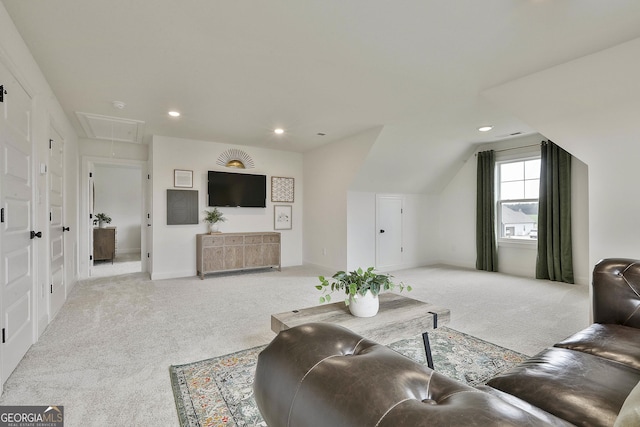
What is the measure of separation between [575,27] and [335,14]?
5.81 feet

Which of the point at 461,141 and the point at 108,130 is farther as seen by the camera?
the point at 461,141

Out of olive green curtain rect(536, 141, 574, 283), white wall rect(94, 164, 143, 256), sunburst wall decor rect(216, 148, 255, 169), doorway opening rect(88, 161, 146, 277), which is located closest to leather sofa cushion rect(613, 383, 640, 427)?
olive green curtain rect(536, 141, 574, 283)

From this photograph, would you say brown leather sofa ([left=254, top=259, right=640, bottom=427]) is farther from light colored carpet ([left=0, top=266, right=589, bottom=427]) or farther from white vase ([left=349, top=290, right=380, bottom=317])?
light colored carpet ([left=0, top=266, right=589, bottom=427])

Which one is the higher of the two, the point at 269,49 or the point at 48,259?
the point at 269,49

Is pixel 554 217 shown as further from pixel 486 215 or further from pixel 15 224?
pixel 15 224

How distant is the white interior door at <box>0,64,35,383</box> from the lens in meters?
2.14

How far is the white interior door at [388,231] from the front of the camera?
6152 millimetres

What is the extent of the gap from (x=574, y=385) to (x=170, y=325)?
125 inches

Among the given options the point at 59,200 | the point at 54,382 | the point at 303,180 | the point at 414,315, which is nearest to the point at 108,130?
the point at 59,200

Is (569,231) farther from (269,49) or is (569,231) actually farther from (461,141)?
(269,49)

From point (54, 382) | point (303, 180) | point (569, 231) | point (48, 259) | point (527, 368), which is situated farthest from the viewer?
point (303, 180)

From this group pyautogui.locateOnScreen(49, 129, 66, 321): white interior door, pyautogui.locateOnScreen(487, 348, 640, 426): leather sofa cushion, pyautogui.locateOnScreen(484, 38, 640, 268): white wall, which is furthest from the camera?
pyautogui.locateOnScreen(49, 129, 66, 321): white interior door

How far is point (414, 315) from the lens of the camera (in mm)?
2186

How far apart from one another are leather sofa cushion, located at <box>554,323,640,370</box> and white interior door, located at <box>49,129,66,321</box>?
175 inches
